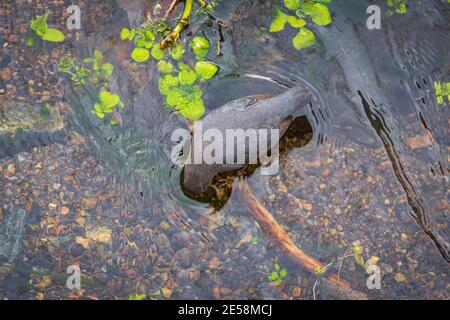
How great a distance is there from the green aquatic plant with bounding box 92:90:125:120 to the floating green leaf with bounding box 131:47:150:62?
359mm

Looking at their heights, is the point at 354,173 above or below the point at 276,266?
Answer: above

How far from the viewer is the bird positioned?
3.63m

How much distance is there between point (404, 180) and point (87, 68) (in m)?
2.74

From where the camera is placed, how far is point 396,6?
Answer: 14.2 ft

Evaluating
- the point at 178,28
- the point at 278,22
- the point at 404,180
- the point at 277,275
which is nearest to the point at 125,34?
the point at 178,28

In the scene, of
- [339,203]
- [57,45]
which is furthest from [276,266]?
[57,45]

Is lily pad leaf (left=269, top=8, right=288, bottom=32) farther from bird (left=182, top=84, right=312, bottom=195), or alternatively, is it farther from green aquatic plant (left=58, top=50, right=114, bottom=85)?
green aquatic plant (left=58, top=50, right=114, bottom=85)

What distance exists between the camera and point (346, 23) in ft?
14.1

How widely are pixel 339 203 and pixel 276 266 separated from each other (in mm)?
705

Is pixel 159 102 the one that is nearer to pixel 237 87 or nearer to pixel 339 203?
pixel 237 87

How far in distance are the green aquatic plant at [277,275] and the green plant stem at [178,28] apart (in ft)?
6.59

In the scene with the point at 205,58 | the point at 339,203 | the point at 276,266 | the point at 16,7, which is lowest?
the point at 276,266

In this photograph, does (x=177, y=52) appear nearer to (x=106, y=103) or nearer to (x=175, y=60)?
(x=175, y=60)

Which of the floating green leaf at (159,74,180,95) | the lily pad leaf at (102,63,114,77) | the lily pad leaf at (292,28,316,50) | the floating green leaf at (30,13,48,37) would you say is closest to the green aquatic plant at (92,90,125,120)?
the lily pad leaf at (102,63,114,77)
